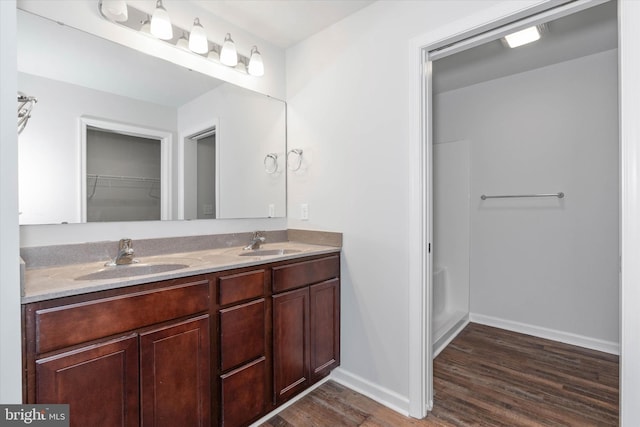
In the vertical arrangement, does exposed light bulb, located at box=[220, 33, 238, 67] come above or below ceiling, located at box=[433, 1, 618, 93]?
below

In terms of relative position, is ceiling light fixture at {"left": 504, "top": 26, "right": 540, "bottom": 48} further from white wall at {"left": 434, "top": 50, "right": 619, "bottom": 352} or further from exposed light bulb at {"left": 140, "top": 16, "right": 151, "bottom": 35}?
exposed light bulb at {"left": 140, "top": 16, "right": 151, "bottom": 35}

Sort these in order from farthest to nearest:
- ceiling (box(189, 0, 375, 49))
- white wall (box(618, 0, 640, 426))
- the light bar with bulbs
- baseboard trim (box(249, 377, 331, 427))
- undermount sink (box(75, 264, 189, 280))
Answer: ceiling (box(189, 0, 375, 49)) → baseboard trim (box(249, 377, 331, 427)) → the light bar with bulbs → undermount sink (box(75, 264, 189, 280)) → white wall (box(618, 0, 640, 426))

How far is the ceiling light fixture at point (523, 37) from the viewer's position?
87.2 inches

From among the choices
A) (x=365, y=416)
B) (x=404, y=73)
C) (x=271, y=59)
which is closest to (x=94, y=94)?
(x=271, y=59)

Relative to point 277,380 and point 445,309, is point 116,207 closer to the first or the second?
point 277,380

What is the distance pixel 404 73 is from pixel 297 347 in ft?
5.68

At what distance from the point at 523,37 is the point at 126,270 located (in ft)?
9.66

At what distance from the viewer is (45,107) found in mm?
1519

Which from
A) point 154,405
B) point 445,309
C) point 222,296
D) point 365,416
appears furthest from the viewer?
point 445,309

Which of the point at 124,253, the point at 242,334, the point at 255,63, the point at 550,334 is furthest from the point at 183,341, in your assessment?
the point at 550,334

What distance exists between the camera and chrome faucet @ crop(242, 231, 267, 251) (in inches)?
86.0

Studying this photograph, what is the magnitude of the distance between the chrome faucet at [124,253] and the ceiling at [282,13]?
150 cm

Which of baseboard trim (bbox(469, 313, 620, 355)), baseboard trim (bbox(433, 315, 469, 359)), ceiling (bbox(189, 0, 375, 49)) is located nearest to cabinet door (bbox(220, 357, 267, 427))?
baseboard trim (bbox(433, 315, 469, 359))

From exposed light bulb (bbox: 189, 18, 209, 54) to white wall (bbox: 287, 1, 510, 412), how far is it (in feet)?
2.46
